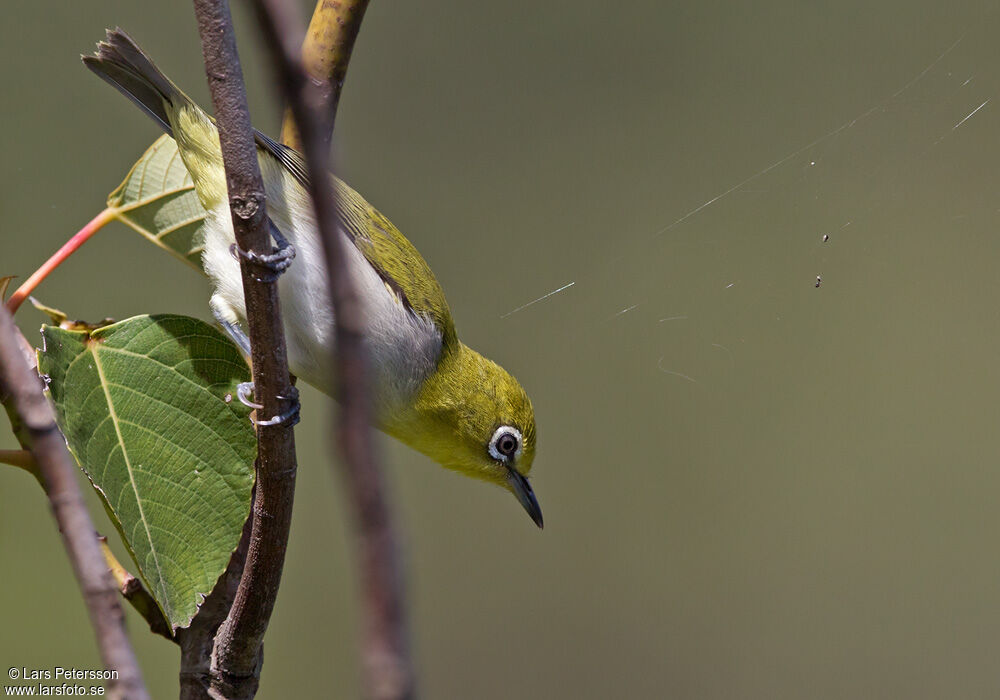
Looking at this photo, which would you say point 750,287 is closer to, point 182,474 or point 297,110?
point 182,474

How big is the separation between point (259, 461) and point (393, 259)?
3.55 feet

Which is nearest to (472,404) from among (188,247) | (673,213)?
(188,247)

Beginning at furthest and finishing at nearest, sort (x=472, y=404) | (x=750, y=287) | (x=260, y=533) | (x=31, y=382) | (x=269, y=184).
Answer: (x=750, y=287), (x=472, y=404), (x=269, y=184), (x=260, y=533), (x=31, y=382)

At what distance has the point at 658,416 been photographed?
13.7ft

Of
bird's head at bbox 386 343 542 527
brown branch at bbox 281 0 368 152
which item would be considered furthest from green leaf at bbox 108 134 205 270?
bird's head at bbox 386 343 542 527

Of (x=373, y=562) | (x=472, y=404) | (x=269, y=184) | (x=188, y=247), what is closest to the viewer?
(x=373, y=562)

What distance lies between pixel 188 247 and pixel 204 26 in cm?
92

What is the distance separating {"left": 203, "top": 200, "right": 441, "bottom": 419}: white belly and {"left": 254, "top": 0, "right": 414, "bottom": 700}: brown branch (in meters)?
1.48

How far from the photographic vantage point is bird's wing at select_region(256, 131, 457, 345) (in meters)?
1.96

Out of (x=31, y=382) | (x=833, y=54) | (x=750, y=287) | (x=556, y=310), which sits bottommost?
(x=556, y=310)

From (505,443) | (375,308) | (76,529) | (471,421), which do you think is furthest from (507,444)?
(76,529)

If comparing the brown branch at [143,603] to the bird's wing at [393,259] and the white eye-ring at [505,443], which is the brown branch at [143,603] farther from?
the white eye-ring at [505,443]

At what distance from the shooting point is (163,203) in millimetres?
1392

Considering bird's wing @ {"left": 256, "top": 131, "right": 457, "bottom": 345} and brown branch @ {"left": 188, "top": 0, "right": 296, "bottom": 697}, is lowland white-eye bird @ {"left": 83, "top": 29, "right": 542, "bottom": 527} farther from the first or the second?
brown branch @ {"left": 188, "top": 0, "right": 296, "bottom": 697}
